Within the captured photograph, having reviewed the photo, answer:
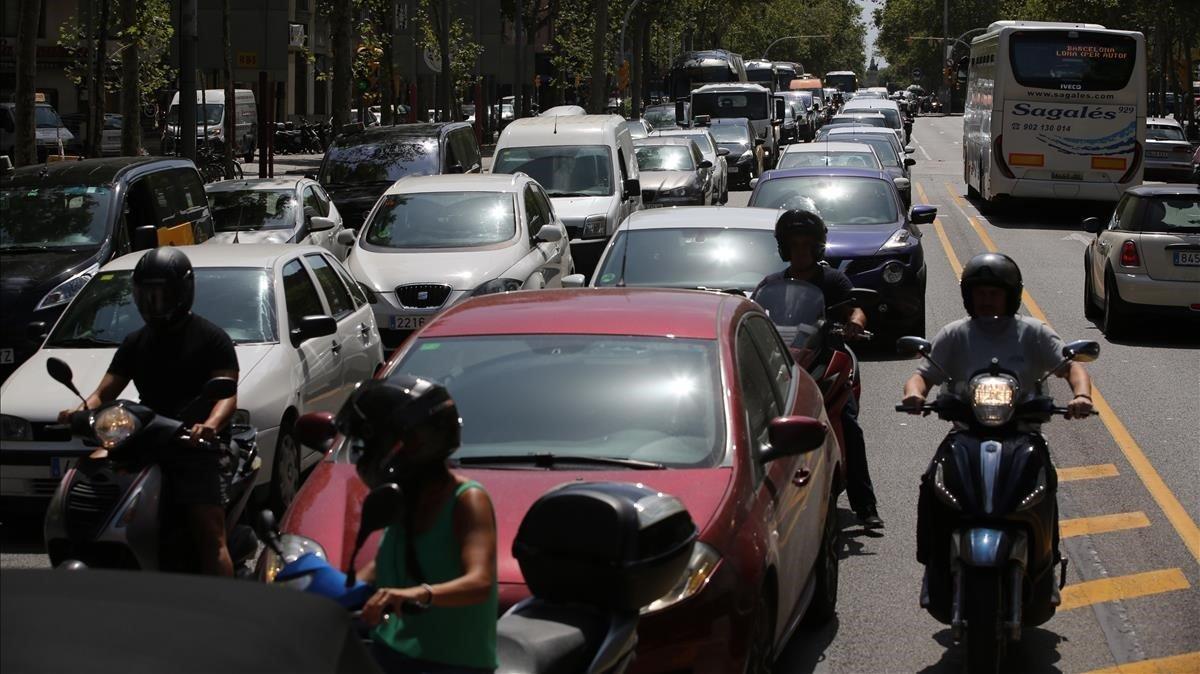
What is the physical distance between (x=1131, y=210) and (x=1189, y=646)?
10.9 meters

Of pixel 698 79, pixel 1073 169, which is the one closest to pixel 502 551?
pixel 1073 169

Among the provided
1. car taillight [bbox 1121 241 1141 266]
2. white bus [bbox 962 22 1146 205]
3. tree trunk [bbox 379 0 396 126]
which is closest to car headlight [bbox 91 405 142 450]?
car taillight [bbox 1121 241 1141 266]

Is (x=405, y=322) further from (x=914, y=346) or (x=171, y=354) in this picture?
(x=914, y=346)

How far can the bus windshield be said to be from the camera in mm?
30875

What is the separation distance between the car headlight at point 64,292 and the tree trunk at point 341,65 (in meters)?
23.3

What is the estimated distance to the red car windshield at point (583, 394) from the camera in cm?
595

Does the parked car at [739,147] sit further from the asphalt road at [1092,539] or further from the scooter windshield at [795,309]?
the scooter windshield at [795,309]

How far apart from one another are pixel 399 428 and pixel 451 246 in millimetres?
12286

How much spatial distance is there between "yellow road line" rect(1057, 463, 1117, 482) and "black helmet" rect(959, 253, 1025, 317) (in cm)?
391

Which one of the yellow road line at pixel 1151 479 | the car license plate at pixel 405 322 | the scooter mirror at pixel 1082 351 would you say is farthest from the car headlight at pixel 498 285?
the scooter mirror at pixel 1082 351

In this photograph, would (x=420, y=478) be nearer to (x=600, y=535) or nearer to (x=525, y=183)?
(x=600, y=535)

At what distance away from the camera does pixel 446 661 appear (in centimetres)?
394

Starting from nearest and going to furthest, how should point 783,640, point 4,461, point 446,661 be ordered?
1. point 446,661
2. point 783,640
3. point 4,461

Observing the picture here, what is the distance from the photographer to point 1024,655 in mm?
6867
